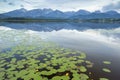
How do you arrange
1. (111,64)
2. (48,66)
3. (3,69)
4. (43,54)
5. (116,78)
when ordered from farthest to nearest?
1. (43,54)
2. (111,64)
3. (48,66)
4. (3,69)
5. (116,78)

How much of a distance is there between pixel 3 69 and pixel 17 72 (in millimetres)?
1056

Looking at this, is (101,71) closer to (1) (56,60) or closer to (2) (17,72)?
(1) (56,60)

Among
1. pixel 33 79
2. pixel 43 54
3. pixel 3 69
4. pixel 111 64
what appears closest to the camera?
pixel 33 79

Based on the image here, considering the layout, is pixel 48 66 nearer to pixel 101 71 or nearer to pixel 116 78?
pixel 101 71

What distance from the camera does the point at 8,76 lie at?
6621mm

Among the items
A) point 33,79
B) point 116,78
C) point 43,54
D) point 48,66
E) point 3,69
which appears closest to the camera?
point 33,79

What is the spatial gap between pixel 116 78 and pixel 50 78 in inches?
128

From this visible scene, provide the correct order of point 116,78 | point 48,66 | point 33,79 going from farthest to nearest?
point 48,66
point 116,78
point 33,79

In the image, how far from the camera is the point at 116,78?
6.97 meters

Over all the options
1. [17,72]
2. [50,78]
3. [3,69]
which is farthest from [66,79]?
[3,69]

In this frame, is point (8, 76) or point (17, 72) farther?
point (17, 72)

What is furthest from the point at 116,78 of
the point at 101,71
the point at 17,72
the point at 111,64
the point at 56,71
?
the point at 17,72

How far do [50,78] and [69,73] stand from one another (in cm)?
108

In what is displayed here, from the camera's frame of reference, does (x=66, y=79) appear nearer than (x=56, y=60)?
Yes
